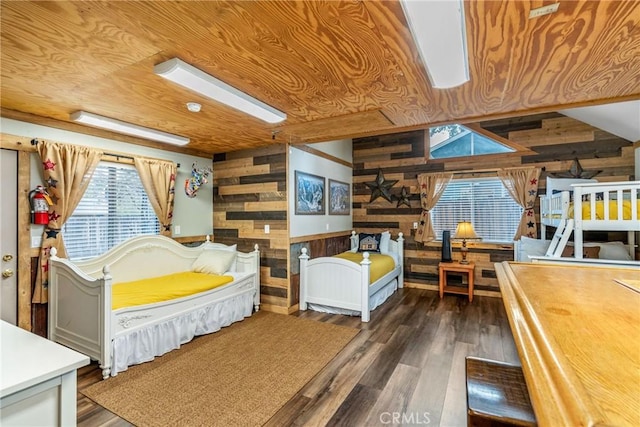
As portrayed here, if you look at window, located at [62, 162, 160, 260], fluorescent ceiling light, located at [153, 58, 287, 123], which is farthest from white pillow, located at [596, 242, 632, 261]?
window, located at [62, 162, 160, 260]

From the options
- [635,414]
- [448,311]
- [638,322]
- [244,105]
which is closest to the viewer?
[635,414]

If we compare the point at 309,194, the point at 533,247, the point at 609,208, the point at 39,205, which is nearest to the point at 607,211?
the point at 609,208

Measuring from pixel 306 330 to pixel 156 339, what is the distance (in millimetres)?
1546

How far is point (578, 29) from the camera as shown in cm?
152

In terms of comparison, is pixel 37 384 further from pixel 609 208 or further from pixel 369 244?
pixel 369 244

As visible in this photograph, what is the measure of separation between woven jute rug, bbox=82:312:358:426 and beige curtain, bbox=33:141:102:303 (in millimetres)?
1294

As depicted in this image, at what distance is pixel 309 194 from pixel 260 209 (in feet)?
2.59

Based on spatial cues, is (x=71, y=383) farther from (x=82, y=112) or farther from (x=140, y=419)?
(x=82, y=112)

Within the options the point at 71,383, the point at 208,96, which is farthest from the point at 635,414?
the point at 208,96

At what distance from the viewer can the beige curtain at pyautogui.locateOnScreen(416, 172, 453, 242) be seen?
5266 mm

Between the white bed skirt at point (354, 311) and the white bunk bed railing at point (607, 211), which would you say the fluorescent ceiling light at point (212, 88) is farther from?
the white bunk bed railing at point (607, 211)

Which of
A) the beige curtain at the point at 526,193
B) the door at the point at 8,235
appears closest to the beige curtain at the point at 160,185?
the door at the point at 8,235

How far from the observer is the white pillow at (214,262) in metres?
3.86

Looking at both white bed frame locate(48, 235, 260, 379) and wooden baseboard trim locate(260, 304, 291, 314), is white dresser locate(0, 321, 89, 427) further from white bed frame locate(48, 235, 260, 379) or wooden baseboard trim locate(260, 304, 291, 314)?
wooden baseboard trim locate(260, 304, 291, 314)
